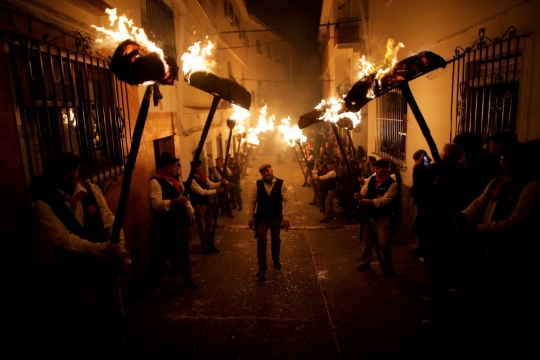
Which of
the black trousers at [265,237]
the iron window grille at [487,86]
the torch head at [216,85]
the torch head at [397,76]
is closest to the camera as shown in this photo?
the torch head at [397,76]

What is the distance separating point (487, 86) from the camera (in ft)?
19.3

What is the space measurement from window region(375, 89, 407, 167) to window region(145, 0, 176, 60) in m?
5.98

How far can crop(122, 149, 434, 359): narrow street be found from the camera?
14.3ft

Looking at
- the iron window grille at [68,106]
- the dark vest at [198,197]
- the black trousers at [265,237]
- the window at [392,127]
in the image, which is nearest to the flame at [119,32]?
the iron window grille at [68,106]

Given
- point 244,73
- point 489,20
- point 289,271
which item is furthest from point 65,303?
point 244,73

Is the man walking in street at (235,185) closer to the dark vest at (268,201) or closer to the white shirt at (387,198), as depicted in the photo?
the dark vest at (268,201)

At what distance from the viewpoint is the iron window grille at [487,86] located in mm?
5059

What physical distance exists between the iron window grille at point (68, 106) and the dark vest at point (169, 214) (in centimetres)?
74

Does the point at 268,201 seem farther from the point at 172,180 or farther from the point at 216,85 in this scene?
the point at 216,85

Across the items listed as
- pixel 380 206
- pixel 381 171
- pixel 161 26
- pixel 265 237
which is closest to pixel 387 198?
pixel 380 206

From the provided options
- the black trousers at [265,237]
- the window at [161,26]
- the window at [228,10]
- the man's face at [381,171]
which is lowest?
the black trousers at [265,237]

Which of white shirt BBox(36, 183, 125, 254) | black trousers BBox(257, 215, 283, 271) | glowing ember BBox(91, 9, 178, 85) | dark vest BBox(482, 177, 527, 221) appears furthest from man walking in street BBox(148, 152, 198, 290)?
dark vest BBox(482, 177, 527, 221)

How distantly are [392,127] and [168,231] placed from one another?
6.84 m

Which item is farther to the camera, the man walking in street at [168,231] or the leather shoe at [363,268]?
the leather shoe at [363,268]
